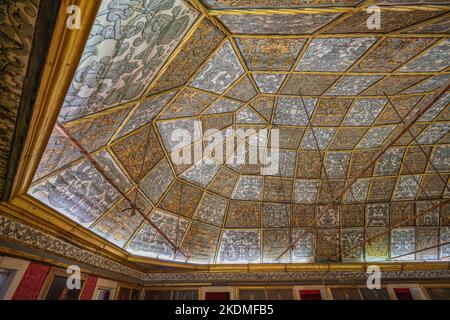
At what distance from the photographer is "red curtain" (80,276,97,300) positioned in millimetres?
5990

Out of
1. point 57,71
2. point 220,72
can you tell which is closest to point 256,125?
point 220,72

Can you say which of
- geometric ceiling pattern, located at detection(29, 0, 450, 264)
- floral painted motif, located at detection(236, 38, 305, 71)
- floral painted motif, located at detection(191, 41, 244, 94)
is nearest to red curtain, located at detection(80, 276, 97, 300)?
geometric ceiling pattern, located at detection(29, 0, 450, 264)

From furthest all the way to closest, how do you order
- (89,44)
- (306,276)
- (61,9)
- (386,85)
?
(306,276) → (386,85) → (89,44) → (61,9)

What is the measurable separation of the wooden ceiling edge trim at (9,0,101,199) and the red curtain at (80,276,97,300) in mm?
4527

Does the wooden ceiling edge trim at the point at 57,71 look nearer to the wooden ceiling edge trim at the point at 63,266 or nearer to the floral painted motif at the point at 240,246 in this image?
the wooden ceiling edge trim at the point at 63,266

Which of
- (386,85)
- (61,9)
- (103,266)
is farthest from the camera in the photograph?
(103,266)

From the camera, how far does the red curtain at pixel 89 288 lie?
599 centimetres

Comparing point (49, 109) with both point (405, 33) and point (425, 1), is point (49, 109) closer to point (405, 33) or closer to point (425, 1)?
point (425, 1)

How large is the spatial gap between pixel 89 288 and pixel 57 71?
6281 mm

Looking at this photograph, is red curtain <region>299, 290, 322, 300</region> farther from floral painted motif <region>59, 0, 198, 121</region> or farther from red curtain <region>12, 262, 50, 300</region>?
floral painted motif <region>59, 0, 198, 121</region>

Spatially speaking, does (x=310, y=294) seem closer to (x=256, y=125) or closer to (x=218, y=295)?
(x=218, y=295)
